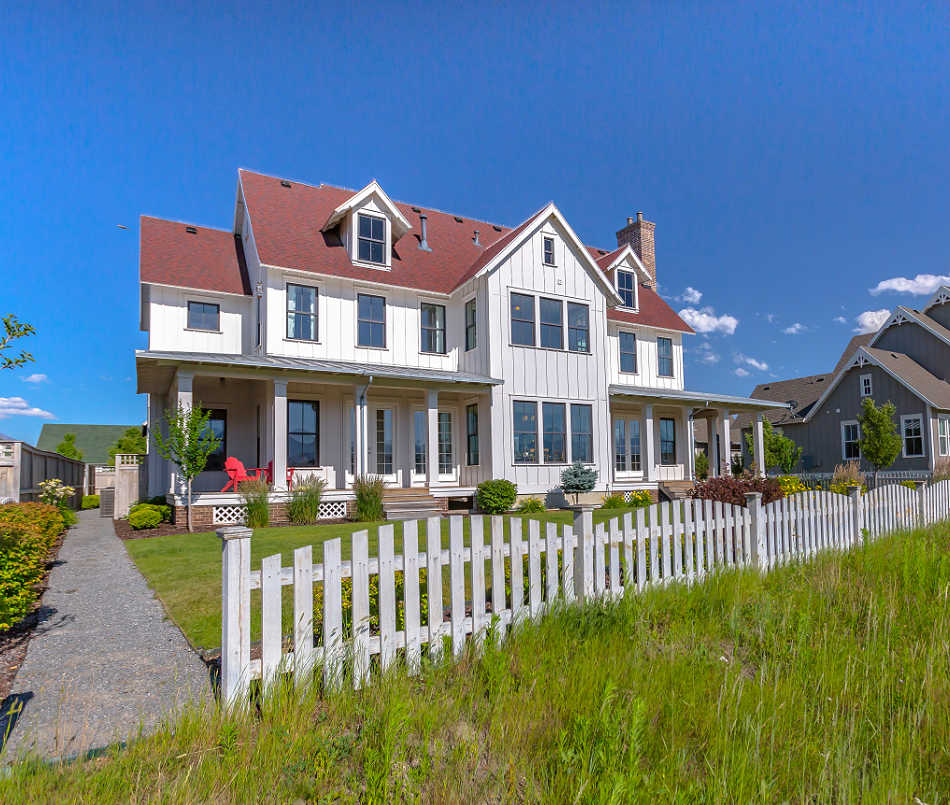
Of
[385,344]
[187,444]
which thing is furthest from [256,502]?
[385,344]

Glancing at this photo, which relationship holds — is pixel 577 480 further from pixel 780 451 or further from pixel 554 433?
pixel 780 451

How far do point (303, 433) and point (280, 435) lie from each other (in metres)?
2.48

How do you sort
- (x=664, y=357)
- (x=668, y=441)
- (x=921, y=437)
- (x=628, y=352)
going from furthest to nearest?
(x=921, y=437), (x=664, y=357), (x=668, y=441), (x=628, y=352)

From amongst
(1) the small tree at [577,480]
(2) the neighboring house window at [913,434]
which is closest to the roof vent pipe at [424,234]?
(1) the small tree at [577,480]

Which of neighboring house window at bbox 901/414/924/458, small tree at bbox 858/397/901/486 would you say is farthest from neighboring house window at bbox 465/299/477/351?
neighboring house window at bbox 901/414/924/458

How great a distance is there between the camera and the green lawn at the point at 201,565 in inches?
209

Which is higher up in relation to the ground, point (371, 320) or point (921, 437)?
point (371, 320)

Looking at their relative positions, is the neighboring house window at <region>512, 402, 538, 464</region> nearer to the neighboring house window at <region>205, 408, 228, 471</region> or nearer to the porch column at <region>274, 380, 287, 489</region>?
the porch column at <region>274, 380, 287, 489</region>

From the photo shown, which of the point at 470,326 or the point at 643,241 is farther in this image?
the point at 643,241

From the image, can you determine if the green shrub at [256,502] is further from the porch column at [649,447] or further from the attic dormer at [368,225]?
the porch column at [649,447]

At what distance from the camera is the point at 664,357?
75.1 ft

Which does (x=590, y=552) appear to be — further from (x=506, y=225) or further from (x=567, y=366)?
(x=506, y=225)

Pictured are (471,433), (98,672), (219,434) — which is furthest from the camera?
(471,433)

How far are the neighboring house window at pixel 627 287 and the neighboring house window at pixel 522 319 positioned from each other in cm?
587
